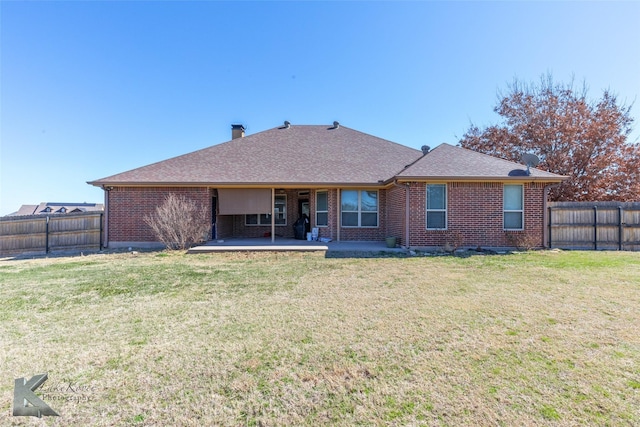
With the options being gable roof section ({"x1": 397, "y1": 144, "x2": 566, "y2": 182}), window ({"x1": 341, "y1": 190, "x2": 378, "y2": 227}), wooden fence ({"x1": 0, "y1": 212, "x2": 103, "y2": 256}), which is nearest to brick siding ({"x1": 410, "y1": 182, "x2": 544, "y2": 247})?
gable roof section ({"x1": 397, "y1": 144, "x2": 566, "y2": 182})

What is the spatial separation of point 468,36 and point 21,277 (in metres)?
16.1

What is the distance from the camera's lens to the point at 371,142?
15.4 metres

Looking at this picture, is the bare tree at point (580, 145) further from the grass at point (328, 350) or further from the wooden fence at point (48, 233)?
the wooden fence at point (48, 233)

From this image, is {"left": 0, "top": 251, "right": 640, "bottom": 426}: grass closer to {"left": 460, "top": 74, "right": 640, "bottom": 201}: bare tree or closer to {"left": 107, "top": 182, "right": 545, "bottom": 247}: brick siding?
{"left": 107, "top": 182, "right": 545, "bottom": 247}: brick siding

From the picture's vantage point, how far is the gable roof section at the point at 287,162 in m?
11.5

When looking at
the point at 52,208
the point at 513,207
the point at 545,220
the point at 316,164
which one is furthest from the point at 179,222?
A: the point at 52,208

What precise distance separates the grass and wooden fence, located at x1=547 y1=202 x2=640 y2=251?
5.26 m

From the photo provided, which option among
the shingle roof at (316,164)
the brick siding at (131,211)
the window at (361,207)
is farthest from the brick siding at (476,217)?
the brick siding at (131,211)

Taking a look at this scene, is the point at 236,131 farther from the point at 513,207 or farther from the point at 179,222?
the point at 513,207

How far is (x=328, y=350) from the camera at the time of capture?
3.05 m

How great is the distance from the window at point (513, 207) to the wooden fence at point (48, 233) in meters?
15.3

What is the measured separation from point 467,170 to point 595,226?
5426mm

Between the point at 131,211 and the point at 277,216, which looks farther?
the point at 277,216

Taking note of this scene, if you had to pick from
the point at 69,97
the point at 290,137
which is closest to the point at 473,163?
the point at 290,137
